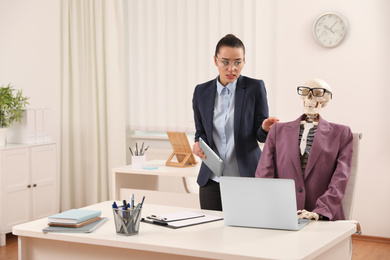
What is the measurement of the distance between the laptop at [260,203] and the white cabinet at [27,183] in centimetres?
310

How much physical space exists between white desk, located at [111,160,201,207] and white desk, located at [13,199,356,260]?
1.48m

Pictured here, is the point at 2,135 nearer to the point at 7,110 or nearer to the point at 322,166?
the point at 7,110

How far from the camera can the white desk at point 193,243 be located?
1810 mm

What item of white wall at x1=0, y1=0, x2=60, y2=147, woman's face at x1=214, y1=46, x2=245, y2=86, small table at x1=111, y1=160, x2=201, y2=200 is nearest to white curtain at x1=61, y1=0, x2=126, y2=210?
white wall at x1=0, y1=0, x2=60, y2=147

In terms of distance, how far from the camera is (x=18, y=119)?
16.5ft

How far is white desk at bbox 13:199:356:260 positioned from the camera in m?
1.81

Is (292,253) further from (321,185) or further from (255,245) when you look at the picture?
(321,185)

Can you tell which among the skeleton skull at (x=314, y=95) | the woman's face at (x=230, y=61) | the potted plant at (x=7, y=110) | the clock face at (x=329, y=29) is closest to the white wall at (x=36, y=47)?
the potted plant at (x=7, y=110)

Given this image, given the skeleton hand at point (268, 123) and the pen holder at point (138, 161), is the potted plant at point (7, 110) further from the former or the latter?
the skeleton hand at point (268, 123)

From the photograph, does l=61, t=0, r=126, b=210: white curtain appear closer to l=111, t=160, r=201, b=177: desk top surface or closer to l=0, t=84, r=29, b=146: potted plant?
l=0, t=84, r=29, b=146: potted plant

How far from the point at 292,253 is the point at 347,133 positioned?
0.84m

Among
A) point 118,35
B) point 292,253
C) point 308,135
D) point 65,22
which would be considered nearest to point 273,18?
point 118,35

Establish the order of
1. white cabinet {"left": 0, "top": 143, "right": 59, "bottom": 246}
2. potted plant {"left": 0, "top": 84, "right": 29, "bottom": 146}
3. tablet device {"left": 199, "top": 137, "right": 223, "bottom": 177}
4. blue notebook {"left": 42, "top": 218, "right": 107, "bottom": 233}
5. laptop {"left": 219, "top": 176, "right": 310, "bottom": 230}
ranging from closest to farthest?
laptop {"left": 219, "top": 176, "right": 310, "bottom": 230} < blue notebook {"left": 42, "top": 218, "right": 107, "bottom": 233} < tablet device {"left": 199, "top": 137, "right": 223, "bottom": 177} < white cabinet {"left": 0, "top": 143, "right": 59, "bottom": 246} < potted plant {"left": 0, "top": 84, "right": 29, "bottom": 146}

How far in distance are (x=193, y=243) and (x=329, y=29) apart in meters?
3.26
